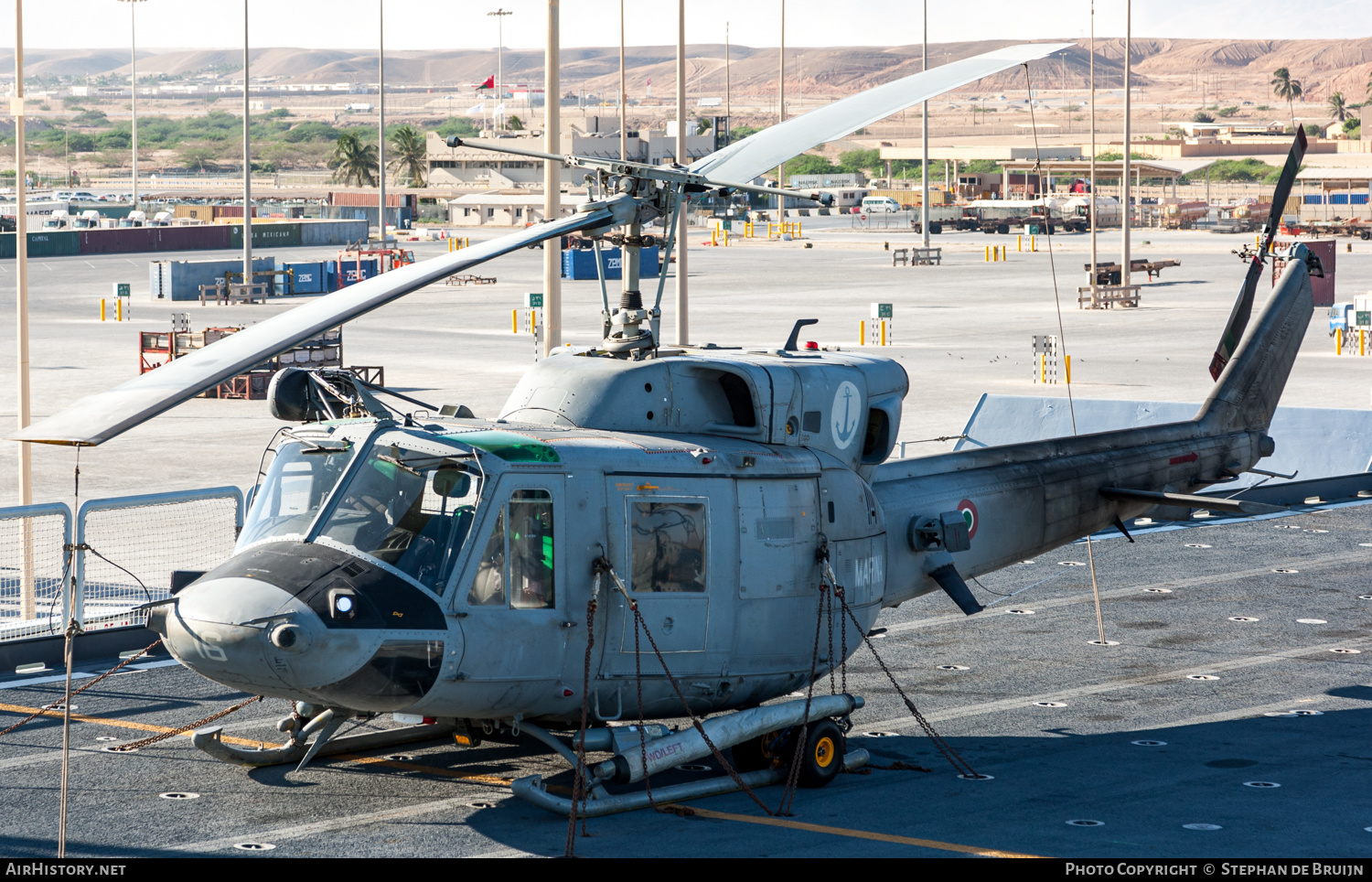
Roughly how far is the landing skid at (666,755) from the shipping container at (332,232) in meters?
107

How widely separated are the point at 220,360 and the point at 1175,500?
1034 centimetres

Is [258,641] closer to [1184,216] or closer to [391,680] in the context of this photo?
[391,680]

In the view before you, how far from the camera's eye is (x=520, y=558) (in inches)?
477

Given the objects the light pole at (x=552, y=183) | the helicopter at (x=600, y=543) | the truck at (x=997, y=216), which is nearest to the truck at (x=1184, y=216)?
the truck at (x=997, y=216)

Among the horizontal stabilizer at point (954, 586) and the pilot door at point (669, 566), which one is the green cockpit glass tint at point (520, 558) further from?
the horizontal stabilizer at point (954, 586)

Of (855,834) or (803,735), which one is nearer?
(855,834)

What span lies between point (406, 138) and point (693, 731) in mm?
176543

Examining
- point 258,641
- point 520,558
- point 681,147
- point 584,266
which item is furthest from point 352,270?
point 258,641

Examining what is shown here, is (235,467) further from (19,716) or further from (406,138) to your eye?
(406,138)

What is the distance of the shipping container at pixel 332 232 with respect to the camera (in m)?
116

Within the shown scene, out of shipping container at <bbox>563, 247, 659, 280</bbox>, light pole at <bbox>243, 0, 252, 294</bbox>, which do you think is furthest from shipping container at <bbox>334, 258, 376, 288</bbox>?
shipping container at <bbox>563, 247, 659, 280</bbox>

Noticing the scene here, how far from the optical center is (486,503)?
1194 cm

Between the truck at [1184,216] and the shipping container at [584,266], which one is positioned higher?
the truck at [1184,216]

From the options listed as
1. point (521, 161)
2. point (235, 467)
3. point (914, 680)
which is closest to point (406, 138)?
point (521, 161)
